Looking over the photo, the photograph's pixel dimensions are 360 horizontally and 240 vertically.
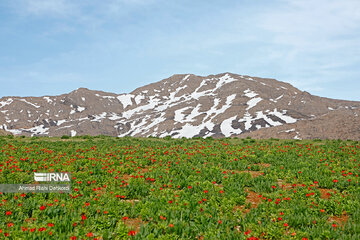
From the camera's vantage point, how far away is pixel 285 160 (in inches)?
623

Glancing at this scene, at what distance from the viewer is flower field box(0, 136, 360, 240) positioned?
679 cm

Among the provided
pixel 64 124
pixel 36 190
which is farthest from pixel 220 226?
pixel 64 124

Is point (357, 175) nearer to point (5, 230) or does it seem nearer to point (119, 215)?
point (119, 215)

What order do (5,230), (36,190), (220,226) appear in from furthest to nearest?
1. (36,190)
2. (220,226)
3. (5,230)

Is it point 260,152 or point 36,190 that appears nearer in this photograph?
point 36,190

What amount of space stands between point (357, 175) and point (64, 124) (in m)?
199

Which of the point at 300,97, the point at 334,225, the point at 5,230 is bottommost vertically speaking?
the point at 334,225

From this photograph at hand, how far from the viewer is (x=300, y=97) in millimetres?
193750

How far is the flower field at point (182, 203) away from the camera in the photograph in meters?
6.79

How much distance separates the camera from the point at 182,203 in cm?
844

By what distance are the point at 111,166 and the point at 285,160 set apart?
32.5ft

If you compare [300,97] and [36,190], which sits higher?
[300,97]

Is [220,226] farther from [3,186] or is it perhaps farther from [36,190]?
[3,186]

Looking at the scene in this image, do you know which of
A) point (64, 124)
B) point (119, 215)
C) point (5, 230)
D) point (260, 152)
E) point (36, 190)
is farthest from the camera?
point (64, 124)
